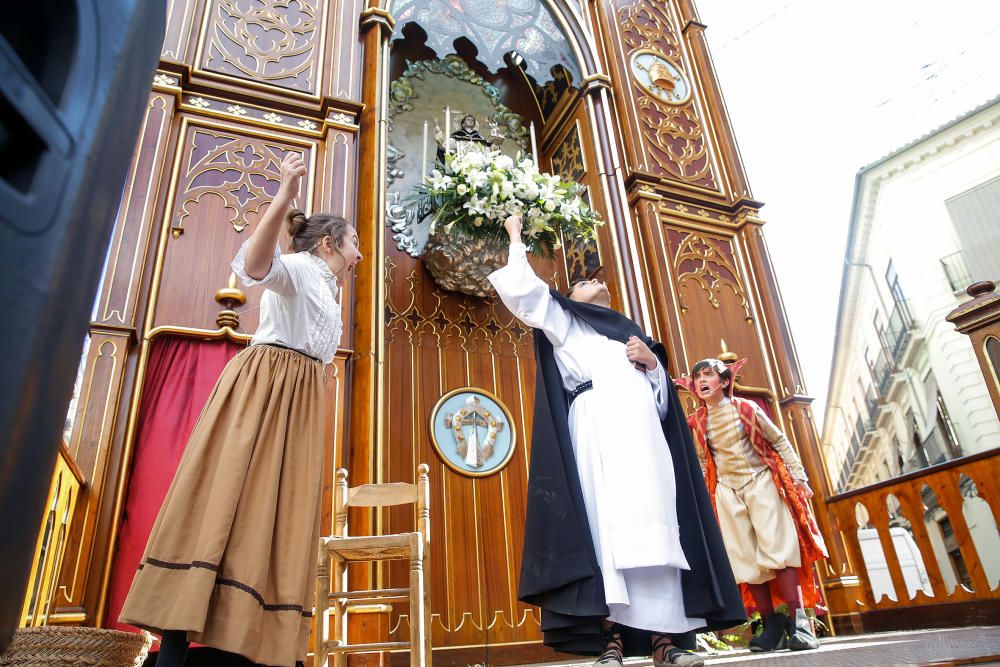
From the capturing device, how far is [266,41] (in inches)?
186

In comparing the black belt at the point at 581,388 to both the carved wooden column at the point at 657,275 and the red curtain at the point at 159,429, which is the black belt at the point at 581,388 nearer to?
the red curtain at the point at 159,429

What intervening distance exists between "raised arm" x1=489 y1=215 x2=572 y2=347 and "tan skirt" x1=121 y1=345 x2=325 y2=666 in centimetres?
97

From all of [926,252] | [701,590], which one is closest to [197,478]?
[701,590]

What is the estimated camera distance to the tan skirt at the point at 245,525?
1549 mm

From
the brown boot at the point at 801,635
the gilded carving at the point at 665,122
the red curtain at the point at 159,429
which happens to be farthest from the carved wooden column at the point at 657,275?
the red curtain at the point at 159,429

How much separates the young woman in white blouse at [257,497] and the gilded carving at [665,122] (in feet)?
14.3

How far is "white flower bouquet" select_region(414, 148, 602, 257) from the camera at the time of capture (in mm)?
4508

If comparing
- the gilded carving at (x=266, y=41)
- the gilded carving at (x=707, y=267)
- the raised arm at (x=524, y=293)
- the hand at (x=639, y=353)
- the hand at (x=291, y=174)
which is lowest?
the hand at (x=639, y=353)

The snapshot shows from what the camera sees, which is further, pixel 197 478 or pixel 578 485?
pixel 578 485

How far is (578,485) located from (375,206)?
2.56 meters

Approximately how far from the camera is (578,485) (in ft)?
7.96

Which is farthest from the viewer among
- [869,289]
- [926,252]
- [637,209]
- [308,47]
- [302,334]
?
[869,289]

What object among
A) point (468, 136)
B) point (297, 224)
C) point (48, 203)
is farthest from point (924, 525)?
point (48, 203)

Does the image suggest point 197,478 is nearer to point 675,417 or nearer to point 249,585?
point 249,585
